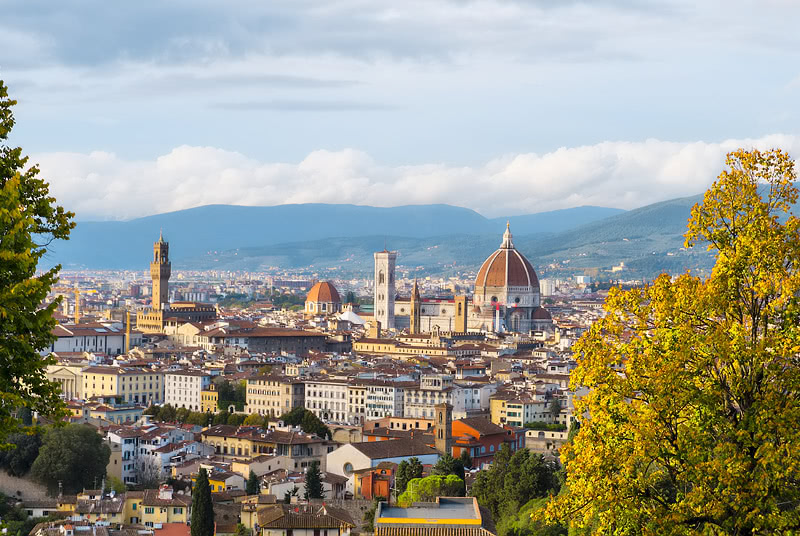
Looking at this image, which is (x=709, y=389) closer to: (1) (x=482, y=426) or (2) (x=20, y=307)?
(2) (x=20, y=307)

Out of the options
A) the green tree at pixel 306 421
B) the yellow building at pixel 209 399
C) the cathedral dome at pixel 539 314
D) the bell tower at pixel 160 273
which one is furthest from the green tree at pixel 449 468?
the cathedral dome at pixel 539 314

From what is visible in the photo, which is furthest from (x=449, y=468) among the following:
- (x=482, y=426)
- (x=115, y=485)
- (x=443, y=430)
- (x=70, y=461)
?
(x=70, y=461)

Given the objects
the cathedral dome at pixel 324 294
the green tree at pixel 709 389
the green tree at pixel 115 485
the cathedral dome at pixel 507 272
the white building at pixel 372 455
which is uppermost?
the green tree at pixel 709 389

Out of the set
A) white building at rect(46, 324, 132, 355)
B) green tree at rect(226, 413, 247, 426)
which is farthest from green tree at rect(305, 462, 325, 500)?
white building at rect(46, 324, 132, 355)

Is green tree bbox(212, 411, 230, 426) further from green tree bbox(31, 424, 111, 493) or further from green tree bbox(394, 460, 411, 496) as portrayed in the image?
green tree bbox(394, 460, 411, 496)

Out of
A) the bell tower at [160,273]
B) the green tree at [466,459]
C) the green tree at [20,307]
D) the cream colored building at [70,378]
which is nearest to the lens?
the green tree at [20,307]

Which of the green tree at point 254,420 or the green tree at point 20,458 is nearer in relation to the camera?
the green tree at point 20,458

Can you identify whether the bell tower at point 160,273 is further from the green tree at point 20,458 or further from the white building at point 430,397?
the green tree at point 20,458
